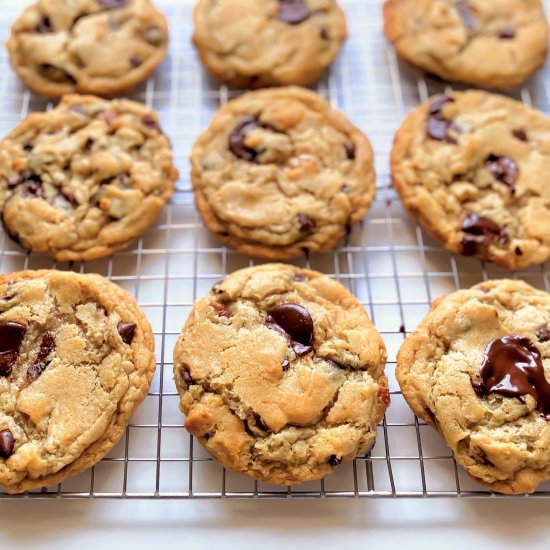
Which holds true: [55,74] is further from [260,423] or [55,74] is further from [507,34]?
[507,34]

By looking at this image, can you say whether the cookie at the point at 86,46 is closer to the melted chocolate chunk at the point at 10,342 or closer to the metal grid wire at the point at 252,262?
the metal grid wire at the point at 252,262

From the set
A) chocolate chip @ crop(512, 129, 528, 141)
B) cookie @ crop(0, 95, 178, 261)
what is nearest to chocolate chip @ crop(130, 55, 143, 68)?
cookie @ crop(0, 95, 178, 261)

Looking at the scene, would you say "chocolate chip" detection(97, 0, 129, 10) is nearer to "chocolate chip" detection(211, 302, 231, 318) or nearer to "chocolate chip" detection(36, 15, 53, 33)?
"chocolate chip" detection(36, 15, 53, 33)

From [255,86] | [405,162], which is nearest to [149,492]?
[405,162]

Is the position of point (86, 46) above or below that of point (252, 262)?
above

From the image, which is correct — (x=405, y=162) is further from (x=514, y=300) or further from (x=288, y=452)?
(x=288, y=452)

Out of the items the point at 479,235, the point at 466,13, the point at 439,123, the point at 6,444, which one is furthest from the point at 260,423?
the point at 466,13
